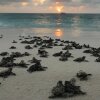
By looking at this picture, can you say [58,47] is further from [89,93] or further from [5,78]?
[89,93]

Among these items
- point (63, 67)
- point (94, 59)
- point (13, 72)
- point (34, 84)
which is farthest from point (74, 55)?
point (34, 84)

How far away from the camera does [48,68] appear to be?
47.8ft

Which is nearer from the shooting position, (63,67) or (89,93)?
(89,93)

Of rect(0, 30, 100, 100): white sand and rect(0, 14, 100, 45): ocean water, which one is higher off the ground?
rect(0, 30, 100, 100): white sand

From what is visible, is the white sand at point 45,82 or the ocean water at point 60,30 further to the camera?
the ocean water at point 60,30

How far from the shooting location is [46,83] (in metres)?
11.9

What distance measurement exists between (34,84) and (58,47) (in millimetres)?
10602

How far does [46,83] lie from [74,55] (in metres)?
6.74

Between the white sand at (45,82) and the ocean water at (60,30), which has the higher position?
the white sand at (45,82)

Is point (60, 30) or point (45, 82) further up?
point (45, 82)

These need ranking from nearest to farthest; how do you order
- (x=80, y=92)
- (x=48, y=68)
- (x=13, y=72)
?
(x=80, y=92) < (x=13, y=72) < (x=48, y=68)

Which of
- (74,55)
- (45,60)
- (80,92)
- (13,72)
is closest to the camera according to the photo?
(80,92)

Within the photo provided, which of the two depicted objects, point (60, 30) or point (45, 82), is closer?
point (45, 82)

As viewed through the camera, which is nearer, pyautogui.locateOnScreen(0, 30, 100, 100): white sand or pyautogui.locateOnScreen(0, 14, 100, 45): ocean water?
pyautogui.locateOnScreen(0, 30, 100, 100): white sand
